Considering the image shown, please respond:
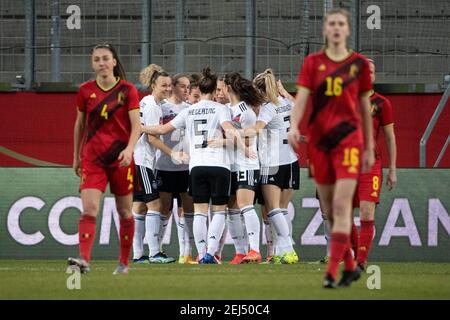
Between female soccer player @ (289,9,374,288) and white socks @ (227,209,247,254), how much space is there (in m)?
5.36

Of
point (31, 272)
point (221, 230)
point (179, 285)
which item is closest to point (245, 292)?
point (179, 285)

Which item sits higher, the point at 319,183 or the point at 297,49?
the point at 297,49

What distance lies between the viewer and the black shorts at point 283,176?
1387 cm

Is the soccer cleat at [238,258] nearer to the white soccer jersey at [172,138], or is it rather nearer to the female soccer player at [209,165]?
the female soccer player at [209,165]

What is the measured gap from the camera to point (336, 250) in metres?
8.20

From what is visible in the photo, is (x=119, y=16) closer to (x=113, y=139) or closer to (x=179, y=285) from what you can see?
(x=113, y=139)

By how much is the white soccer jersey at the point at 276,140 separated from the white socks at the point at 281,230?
0.73m

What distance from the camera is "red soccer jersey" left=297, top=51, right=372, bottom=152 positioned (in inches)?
327

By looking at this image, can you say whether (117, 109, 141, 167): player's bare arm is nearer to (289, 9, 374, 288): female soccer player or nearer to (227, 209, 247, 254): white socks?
(289, 9, 374, 288): female soccer player

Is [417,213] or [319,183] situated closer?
[319,183]

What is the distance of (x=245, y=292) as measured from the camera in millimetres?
8328

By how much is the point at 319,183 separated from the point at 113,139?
226cm

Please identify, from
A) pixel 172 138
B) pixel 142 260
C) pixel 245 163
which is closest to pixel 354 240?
pixel 245 163

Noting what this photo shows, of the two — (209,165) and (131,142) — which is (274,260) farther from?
(131,142)
